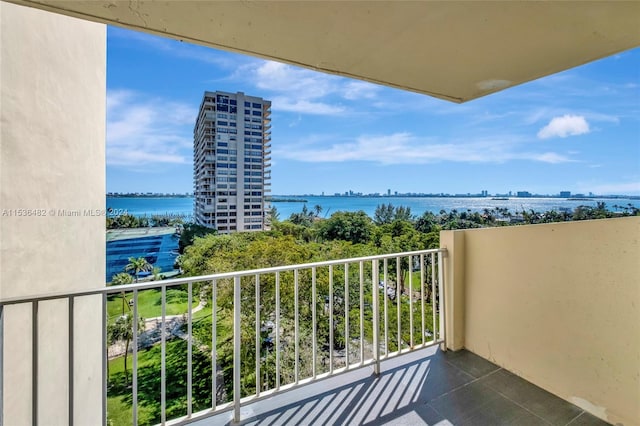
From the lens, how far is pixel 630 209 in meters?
2.08

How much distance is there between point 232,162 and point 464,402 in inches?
608

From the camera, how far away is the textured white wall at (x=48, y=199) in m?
1.48

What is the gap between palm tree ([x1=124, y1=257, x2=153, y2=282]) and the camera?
750cm

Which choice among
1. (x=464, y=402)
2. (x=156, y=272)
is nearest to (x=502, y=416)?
(x=464, y=402)

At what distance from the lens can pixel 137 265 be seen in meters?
7.80

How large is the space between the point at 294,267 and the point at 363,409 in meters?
1.04

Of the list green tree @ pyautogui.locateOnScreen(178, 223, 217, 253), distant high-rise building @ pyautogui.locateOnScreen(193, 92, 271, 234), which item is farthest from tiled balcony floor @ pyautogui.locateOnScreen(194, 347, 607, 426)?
distant high-rise building @ pyautogui.locateOnScreen(193, 92, 271, 234)

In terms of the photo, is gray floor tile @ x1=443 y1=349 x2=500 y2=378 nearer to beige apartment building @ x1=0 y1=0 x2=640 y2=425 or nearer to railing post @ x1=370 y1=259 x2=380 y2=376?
beige apartment building @ x1=0 y1=0 x2=640 y2=425

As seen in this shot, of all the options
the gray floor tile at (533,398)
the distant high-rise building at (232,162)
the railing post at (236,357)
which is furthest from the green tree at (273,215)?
the gray floor tile at (533,398)

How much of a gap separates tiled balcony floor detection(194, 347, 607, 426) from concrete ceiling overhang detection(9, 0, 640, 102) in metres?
2.26

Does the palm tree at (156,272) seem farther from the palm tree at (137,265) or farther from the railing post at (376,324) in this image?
the railing post at (376,324)

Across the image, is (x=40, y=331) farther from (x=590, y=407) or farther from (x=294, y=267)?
(x=590, y=407)

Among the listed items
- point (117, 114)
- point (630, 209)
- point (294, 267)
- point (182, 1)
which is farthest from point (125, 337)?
point (630, 209)

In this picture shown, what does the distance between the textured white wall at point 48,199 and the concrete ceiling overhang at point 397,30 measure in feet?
2.04
